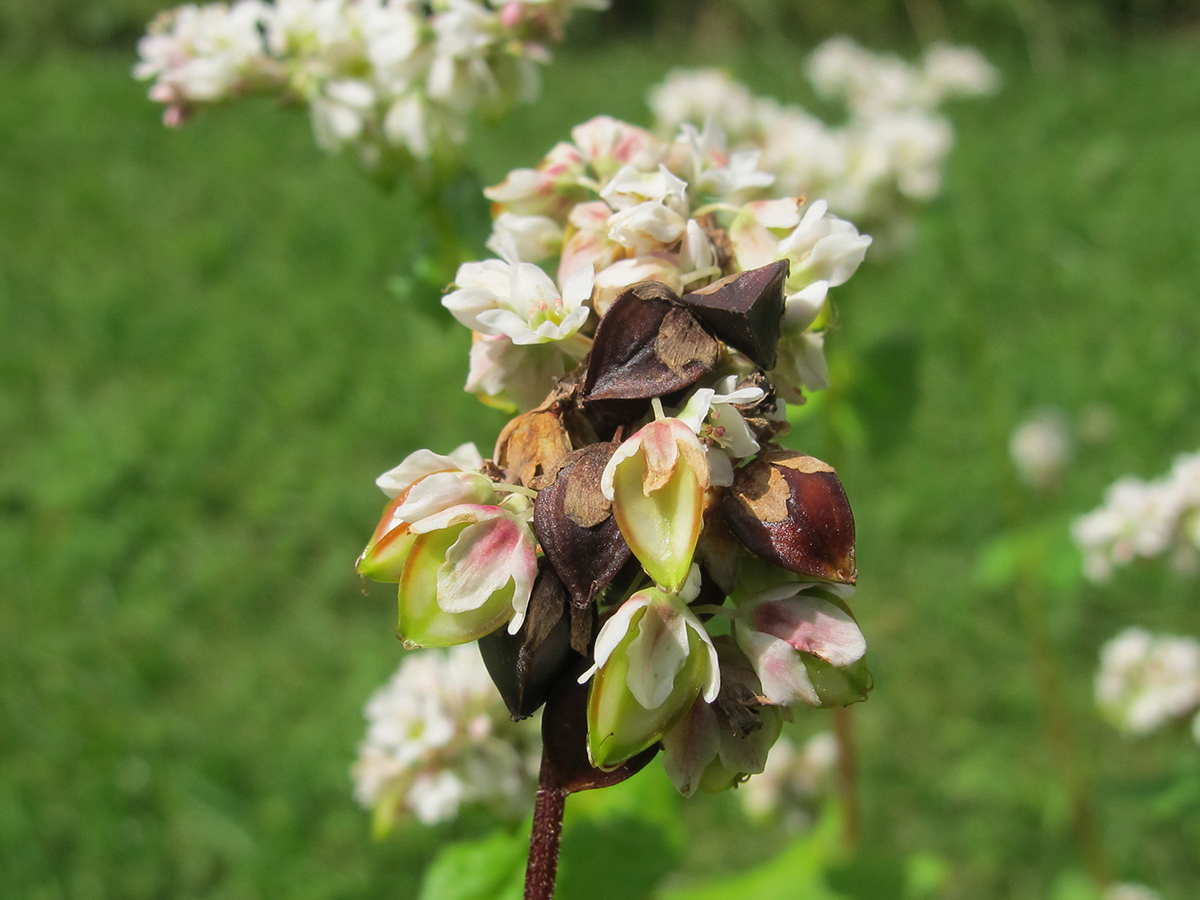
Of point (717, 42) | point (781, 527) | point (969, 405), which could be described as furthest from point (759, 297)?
point (717, 42)

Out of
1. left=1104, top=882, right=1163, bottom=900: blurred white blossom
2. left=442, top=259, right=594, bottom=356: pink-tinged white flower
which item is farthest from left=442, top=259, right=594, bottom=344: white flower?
left=1104, top=882, right=1163, bottom=900: blurred white blossom

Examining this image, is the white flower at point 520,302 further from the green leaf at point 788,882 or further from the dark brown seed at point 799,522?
the green leaf at point 788,882

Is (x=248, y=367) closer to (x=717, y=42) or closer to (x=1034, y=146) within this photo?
(x=1034, y=146)

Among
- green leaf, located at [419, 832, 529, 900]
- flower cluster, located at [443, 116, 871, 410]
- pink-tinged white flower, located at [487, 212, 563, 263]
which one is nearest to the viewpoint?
flower cluster, located at [443, 116, 871, 410]

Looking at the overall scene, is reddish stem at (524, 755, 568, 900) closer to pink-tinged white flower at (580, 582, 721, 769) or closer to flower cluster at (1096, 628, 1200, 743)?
pink-tinged white flower at (580, 582, 721, 769)

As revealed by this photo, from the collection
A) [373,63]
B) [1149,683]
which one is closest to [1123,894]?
[1149,683]

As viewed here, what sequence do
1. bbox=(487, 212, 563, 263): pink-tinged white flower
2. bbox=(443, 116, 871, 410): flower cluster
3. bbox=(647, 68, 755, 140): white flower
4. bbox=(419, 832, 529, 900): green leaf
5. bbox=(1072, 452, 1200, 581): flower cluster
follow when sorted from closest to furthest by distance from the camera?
bbox=(443, 116, 871, 410): flower cluster, bbox=(487, 212, 563, 263): pink-tinged white flower, bbox=(419, 832, 529, 900): green leaf, bbox=(1072, 452, 1200, 581): flower cluster, bbox=(647, 68, 755, 140): white flower
